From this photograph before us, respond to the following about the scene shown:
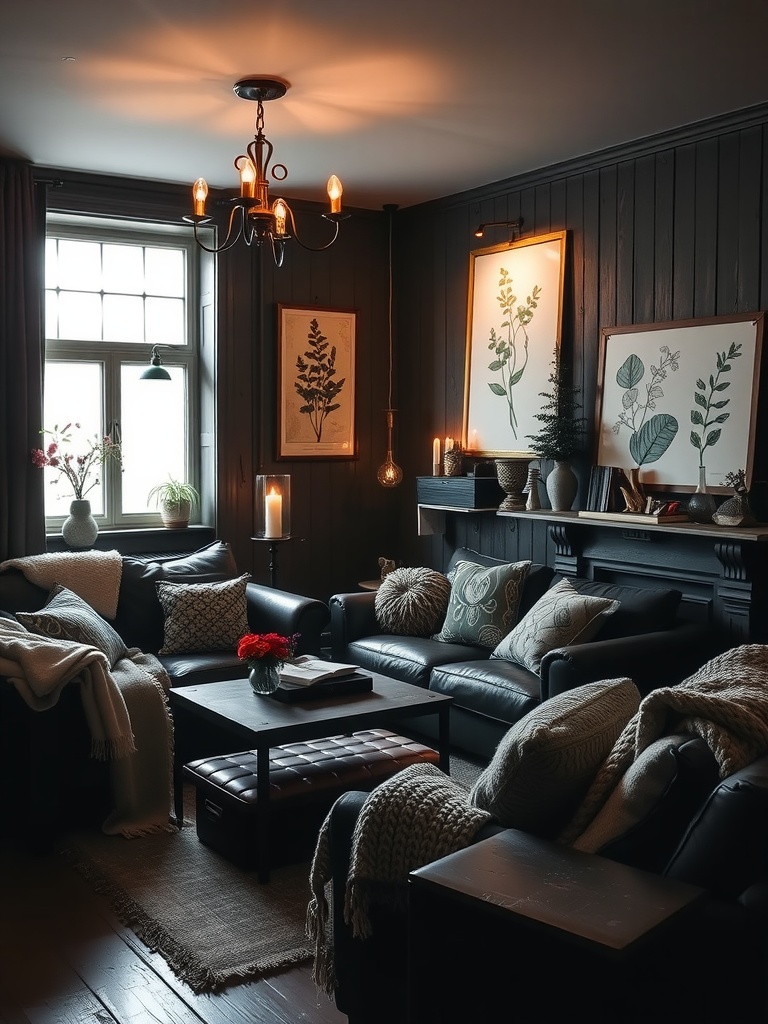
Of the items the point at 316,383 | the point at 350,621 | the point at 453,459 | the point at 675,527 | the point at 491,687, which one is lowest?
the point at 491,687

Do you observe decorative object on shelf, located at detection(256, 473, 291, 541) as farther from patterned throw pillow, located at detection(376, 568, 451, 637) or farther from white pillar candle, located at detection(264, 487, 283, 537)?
patterned throw pillow, located at detection(376, 568, 451, 637)

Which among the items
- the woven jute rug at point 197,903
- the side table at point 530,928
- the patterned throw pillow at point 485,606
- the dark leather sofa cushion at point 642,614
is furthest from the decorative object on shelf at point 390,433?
the side table at point 530,928

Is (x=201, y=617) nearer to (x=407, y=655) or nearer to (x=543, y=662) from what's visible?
(x=407, y=655)

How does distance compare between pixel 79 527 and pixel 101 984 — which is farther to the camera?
pixel 79 527

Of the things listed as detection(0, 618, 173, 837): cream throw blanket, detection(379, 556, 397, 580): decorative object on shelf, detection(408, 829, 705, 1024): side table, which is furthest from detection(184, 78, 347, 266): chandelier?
detection(408, 829, 705, 1024): side table

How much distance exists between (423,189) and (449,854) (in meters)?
4.39

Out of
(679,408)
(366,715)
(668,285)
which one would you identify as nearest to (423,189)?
(668,285)

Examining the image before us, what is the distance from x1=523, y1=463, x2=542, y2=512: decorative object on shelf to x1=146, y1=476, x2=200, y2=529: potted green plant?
188 centimetres

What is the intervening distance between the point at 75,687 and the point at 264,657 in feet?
2.25

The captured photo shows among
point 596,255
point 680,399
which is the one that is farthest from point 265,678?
point 596,255

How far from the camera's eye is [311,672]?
3.84 meters

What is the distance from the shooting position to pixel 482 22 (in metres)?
3.34

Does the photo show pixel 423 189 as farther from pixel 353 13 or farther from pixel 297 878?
pixel 297 878

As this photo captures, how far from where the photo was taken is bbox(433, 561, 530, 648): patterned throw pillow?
4816 millimetres
